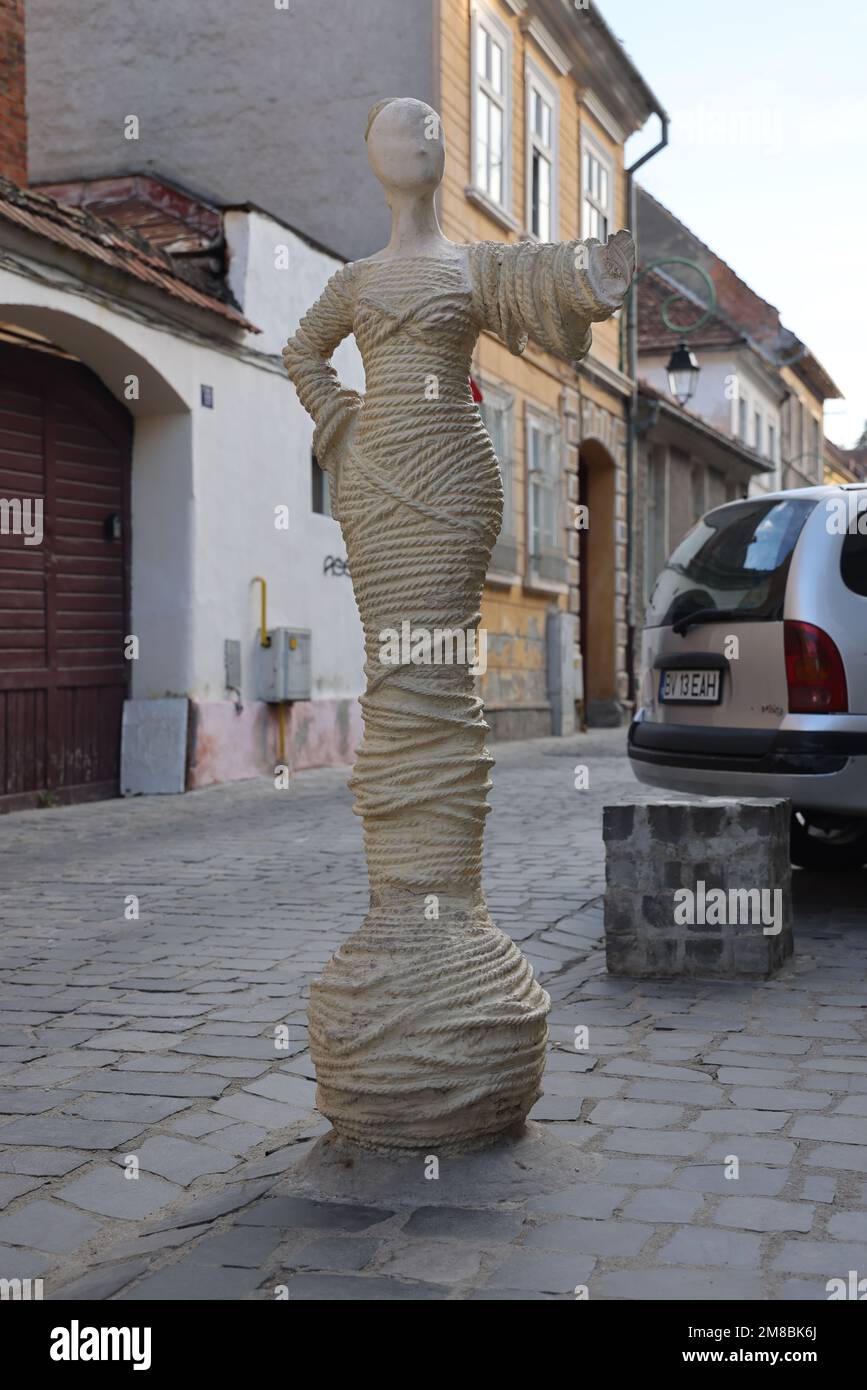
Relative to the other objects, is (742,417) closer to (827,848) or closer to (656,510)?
(656,510)

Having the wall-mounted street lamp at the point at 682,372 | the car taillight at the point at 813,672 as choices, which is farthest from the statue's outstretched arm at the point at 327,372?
the wall-mounted street lamp at the point at 682,372

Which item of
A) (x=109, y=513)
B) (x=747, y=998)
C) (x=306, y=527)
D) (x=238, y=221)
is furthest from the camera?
(x=306, y=527)

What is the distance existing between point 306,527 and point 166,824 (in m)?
4.49

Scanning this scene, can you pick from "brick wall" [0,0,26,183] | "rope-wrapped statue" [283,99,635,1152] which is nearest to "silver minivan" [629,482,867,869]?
"rope-wrapped statue" [283,99,635,1152]

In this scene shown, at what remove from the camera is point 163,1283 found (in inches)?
99.0

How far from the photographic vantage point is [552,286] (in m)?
3.03

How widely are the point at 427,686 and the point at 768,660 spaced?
10.4 ft

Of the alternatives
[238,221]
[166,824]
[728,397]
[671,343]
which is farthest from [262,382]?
[728,397]

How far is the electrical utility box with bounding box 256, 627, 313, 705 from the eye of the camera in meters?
12.1

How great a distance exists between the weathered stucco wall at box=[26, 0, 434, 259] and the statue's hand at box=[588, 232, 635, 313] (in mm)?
12554

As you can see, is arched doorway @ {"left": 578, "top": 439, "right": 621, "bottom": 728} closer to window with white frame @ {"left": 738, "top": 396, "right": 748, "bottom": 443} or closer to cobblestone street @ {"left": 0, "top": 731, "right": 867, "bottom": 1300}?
window with white frame @ {"left": 738, "top": 396, "right": 748, "bottom": 443}

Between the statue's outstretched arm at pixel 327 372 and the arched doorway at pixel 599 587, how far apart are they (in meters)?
18.6
